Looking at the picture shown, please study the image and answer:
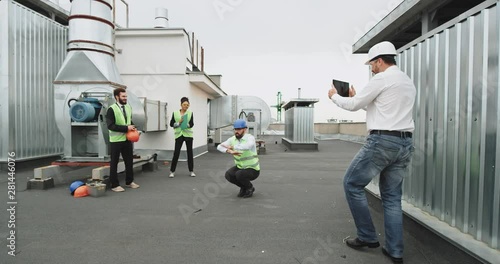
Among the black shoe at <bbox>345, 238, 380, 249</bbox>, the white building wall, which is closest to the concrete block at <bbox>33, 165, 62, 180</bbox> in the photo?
the white building wall

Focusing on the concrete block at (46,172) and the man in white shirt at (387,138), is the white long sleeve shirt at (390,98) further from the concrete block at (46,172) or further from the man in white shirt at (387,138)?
the concrete block at (46,172)


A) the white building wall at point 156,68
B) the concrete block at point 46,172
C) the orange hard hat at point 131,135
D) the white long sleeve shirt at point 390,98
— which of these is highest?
the white building wall at point 156,68

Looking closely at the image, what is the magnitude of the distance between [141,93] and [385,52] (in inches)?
343

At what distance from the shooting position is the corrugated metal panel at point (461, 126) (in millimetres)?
2422

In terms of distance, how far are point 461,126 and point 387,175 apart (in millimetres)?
818

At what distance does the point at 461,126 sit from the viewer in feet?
9.15

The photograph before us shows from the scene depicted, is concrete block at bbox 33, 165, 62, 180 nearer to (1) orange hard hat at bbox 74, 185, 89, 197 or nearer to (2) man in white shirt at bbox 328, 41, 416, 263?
(1) orange hard hat at bbox 74, 185, 89, 197

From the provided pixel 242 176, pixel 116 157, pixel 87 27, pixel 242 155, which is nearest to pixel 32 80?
pixel 87 27

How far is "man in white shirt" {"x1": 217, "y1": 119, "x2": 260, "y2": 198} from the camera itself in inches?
197

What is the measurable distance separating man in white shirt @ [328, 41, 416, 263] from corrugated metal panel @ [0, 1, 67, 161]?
8.28 metres

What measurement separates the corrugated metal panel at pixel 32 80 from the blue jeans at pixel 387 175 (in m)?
8.28

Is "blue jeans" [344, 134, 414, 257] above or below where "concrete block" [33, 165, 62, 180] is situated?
above

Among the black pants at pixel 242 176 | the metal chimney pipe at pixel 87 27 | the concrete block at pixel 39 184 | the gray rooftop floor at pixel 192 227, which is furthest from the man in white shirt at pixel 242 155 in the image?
the metal chimney pipe at pixel 87 27

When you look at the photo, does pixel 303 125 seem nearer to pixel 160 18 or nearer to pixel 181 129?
pixel 160 18
